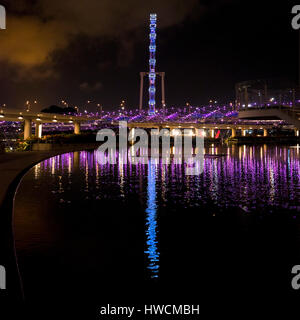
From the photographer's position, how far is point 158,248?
7.02 metres

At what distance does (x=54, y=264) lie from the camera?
20.2ft

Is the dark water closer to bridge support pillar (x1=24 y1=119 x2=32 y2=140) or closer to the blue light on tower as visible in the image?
bridge support pillar (x1=24 y1=119 x2=32 y2=140)

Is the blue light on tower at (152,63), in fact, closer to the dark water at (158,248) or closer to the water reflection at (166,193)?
the water reflection at (166,193)

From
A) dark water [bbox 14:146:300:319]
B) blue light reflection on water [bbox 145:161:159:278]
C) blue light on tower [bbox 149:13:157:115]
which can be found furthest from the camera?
blue light on tower [bbox 149:13:157:115]

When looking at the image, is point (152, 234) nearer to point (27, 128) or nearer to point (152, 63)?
point (27, 128)

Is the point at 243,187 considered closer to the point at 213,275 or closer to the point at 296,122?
the point at 213,275

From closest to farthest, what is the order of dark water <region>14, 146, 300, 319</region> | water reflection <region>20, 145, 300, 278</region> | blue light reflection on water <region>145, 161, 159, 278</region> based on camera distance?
dark water <region>14, 146, 300, 319</region>
blue light reflection on water <region>145, 161, 159, 278</region>
water reflection <region>20, 145, 300, 278</region>

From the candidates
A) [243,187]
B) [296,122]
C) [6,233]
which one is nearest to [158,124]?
[296,122]

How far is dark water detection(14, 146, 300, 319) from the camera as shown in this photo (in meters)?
5.11

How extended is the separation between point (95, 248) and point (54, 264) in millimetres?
971

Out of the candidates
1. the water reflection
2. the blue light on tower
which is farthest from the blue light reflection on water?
the blue light on tower

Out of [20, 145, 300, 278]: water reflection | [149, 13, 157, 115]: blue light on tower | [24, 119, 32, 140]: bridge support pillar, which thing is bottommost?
[20, 145, 300, 278]: water reflection

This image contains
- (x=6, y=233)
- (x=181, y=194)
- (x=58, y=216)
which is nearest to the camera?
(x=6, y=233)
